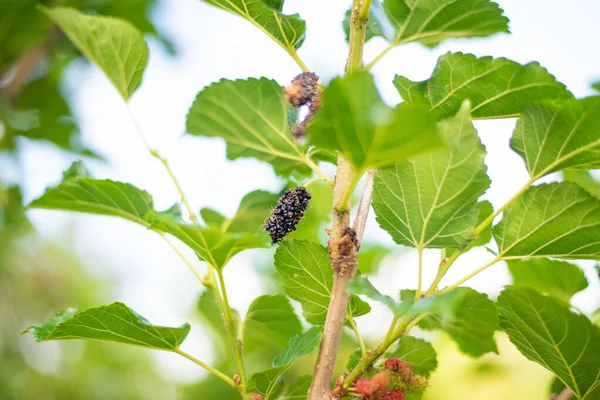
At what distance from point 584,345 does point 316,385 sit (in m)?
0.22

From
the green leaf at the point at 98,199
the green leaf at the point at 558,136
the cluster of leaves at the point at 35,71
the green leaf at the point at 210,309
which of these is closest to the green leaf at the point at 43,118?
the cluster of leaves at the point at 35,71

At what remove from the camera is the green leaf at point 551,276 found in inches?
26.3

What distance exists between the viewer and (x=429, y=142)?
1.08 ft

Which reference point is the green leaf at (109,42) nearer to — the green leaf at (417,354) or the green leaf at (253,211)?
the green leaf at (253,211)

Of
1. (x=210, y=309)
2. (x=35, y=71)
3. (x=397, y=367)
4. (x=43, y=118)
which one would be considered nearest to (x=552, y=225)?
(x=397, y=367)

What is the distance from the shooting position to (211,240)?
1.40 ft

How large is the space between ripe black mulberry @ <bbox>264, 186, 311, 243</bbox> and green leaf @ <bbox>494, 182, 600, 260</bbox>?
170mm

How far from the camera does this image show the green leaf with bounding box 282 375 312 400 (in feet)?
1.76

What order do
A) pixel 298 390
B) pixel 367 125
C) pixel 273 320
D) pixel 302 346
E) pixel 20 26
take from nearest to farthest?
pixel 367 125
pixel 302 346
pixel 298 390
pixel 273 320
pixel 20 26

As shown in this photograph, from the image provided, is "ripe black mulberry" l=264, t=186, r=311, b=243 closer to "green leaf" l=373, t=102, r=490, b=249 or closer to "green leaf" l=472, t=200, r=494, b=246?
"green leaf" l=373, t=102, r=490, b=249

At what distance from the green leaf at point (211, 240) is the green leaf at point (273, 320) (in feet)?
0.56

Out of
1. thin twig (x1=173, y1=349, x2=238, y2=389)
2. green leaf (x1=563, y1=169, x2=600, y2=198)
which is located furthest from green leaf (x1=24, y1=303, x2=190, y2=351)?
green leaf (x1=563, y1=169, x2=600, y2=198)

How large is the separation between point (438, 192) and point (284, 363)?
18 cm

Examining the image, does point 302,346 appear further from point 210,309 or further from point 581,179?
point 581,179
